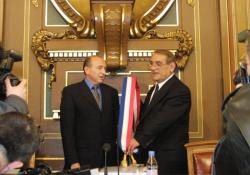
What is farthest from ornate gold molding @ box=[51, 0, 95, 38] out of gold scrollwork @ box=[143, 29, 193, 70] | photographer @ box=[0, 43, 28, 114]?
photographer @ box=[0, 43, 28, 114]

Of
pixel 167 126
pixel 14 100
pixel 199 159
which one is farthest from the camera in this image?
pixel 167 126

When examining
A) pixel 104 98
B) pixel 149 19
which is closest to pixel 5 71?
pixel 104 98

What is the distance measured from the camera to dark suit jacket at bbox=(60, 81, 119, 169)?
3219 millimetres

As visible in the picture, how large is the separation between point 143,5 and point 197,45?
673 mm

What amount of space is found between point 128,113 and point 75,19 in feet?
4.64

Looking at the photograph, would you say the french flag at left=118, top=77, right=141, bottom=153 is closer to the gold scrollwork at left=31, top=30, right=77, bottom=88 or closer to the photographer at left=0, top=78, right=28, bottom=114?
the gold scrollwork at left=31, top=30, right=77, bottom=88

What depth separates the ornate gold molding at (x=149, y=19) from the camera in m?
4.07

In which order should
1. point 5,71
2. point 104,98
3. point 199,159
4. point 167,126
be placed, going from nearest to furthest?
point 5,71, point 199,159, point 167,126, point 104,98

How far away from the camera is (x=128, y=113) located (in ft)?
10.1

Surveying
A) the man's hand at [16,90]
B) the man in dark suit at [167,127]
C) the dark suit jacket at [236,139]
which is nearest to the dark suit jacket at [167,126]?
the man in dark suit at [167,127]

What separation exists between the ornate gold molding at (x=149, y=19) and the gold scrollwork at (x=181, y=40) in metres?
0.07

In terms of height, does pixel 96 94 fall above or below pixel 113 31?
below

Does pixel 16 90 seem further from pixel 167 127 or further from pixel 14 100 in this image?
pixel 167 127

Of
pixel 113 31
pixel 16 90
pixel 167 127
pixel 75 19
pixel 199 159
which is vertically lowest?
pixel 199 159
